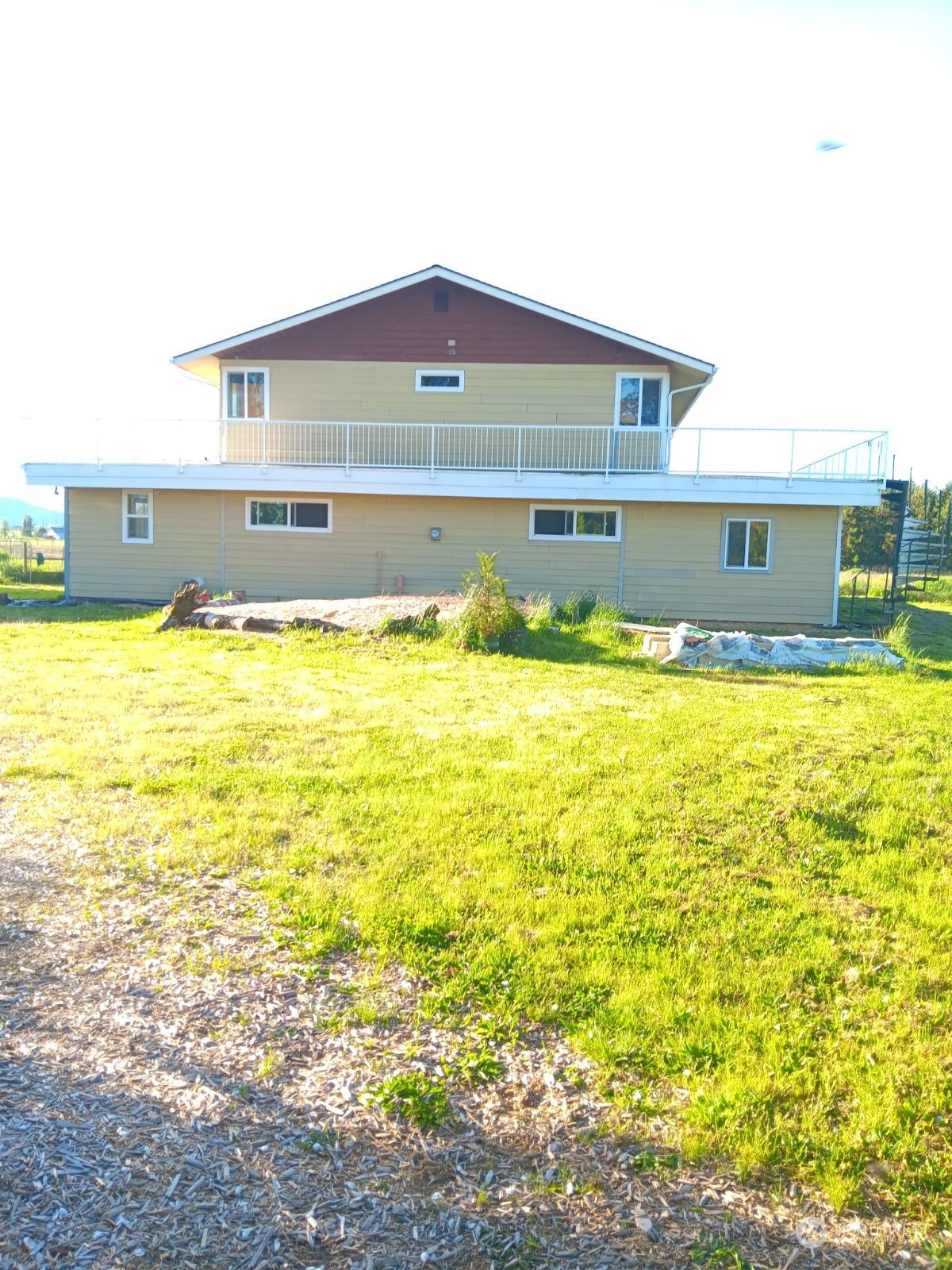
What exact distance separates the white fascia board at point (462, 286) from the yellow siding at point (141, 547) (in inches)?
127

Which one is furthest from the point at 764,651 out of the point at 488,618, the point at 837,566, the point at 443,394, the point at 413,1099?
the point at 413,1099

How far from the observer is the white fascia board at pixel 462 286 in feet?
64.9

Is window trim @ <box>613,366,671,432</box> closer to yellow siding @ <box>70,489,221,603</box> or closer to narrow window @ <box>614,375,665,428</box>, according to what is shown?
narrow window @ <box>614,375,665,428</box>

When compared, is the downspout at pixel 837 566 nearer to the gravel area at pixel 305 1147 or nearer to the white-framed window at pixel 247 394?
the white-framed window at pixel 247 394

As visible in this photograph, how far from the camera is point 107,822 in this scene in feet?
20.2

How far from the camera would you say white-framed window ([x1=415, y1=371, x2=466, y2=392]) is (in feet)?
68.6

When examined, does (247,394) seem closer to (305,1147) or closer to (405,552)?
(405,552)

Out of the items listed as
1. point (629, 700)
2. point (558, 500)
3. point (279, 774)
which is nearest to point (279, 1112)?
point (279, 774)

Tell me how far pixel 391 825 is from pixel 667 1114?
9.72 ft

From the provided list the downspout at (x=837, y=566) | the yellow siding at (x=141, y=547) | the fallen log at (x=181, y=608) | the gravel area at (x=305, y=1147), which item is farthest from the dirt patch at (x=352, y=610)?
the gravel area at (x=305, y=1147)

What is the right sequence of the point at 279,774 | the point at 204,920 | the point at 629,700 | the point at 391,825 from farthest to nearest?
the point at 629,700 < the point at 279,774 < the point at 391,825 < the point at 204,920

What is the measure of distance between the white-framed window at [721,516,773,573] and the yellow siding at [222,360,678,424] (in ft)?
11.4

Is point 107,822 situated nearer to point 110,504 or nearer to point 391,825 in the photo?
point 391,825

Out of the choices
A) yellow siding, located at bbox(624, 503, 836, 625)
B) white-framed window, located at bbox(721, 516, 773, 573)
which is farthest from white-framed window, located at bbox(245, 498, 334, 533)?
white-framed window, located at bbox(721, 516, 773, 573)
